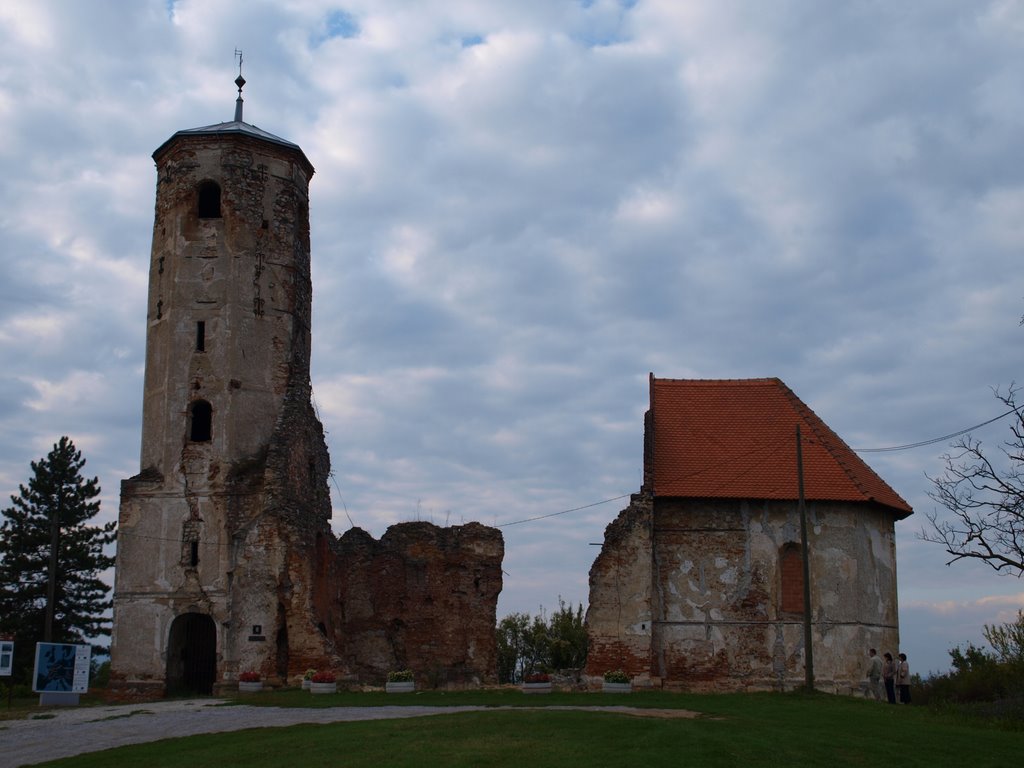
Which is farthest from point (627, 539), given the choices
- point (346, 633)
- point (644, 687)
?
point (346, 633)

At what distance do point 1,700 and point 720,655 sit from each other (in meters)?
19.8

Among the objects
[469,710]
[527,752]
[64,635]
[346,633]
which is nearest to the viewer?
[527,752]

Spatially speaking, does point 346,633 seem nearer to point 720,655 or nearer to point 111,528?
point 720,655

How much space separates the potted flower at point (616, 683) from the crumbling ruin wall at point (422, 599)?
768 centimetres

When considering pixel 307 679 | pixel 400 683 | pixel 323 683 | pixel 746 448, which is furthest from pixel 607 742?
pixel 746 448

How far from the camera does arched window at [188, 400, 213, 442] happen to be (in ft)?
106

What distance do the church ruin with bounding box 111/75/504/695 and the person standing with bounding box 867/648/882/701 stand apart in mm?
11214

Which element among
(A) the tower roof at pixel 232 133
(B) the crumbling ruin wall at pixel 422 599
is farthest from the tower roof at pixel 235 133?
(B) the crumbling ruin wall at pixel 422 599

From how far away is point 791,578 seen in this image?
101ft

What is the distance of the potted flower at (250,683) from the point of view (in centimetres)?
2916

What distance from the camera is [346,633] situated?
34875mm

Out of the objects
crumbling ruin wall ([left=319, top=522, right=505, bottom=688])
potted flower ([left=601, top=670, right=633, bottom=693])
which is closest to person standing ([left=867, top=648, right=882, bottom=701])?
potted flower ([left=601, top=670, right=633, bottom=693])

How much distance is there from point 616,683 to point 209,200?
1854cm

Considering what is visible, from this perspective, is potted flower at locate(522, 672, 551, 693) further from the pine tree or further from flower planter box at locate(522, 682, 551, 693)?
the pine tree
